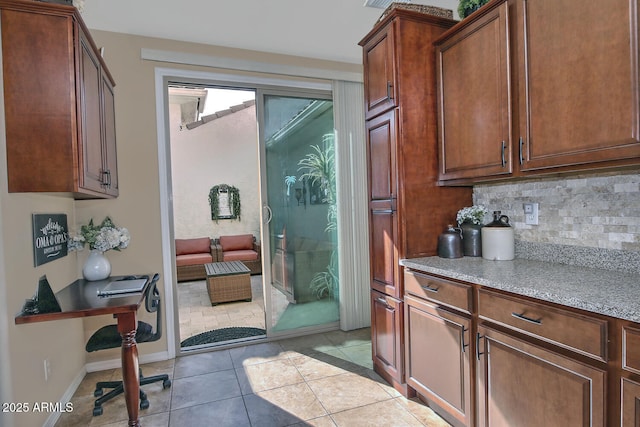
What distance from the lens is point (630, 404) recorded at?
1180 mm

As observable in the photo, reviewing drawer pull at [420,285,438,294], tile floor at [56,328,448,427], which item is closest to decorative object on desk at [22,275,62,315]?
tile floor at [56,328,448,427]

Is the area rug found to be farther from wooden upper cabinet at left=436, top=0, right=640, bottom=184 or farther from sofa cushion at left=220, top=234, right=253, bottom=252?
sofa cushion at left=220, top=234, right=253, bottom=252

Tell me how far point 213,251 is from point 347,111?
4520mm

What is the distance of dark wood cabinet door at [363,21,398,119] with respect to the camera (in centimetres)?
237

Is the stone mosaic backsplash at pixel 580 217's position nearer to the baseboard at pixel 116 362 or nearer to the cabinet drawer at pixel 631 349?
the cabinet drawer at pixel 631 349

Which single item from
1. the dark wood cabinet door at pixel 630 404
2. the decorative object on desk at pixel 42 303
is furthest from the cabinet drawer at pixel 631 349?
the decorative object on desk at pixel 42 303

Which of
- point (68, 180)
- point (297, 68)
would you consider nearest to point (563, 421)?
point (68, 180)

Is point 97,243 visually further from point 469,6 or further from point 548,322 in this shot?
point 469,6

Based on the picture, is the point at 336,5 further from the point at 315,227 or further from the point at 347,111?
the point at 315,227

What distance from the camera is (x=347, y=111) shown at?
3.73 metres

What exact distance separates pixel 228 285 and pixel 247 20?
3.44 metres

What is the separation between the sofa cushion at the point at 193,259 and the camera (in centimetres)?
663

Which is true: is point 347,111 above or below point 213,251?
above

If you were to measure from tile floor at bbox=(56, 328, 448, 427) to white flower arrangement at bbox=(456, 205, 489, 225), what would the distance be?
49.3 inches
